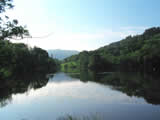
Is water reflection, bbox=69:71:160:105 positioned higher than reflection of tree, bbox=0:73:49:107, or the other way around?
water reflection, bbox=69:71:160:105

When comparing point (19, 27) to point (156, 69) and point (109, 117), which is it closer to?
point (109, 117)

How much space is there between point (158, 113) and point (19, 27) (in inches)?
565

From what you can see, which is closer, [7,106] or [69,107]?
[69,107]

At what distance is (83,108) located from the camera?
56.3 feet

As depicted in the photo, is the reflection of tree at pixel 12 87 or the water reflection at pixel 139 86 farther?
the reflection of tree at pixel 12 87

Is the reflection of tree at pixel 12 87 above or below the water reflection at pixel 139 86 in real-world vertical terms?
below

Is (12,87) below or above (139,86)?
below

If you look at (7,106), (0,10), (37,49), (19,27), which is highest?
(37,49)

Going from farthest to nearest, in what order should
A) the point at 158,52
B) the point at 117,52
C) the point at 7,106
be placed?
the point at 117,52
the point at 158,52
the point at 7,106

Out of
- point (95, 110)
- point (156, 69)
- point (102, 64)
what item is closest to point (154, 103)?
point (95, 110)

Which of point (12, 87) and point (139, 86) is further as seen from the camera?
point (12, 87)

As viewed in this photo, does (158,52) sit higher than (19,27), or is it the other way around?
(158,52)

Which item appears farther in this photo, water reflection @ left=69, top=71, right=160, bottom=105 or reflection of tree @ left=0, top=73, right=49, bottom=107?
reflection of tree @ left=0, top=73, right=49, bottom=107

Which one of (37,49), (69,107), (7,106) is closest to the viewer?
(69,107)
